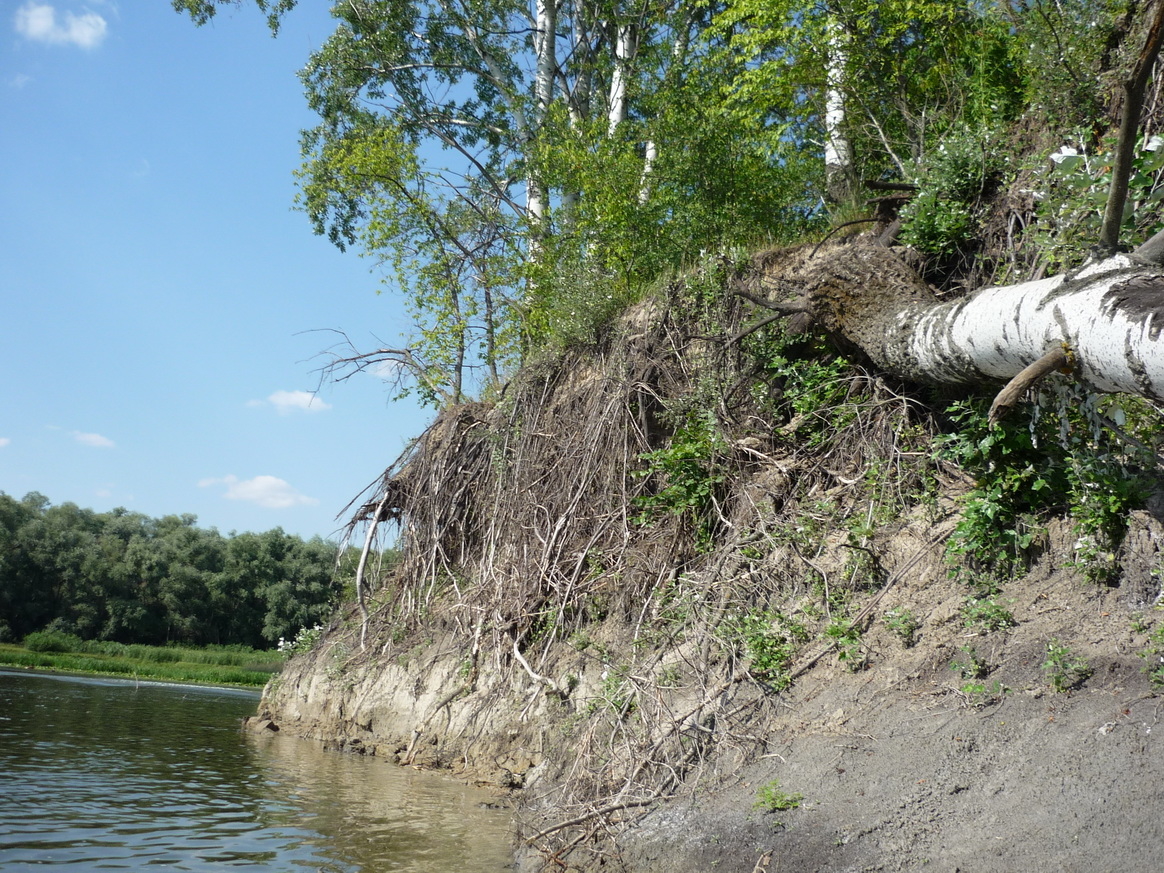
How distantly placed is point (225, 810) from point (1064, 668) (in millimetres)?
5797

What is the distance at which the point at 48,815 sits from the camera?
19.4 feet

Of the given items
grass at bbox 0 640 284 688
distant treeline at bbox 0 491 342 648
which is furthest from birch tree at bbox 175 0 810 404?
distant treeline at bbox 0 491 342 648

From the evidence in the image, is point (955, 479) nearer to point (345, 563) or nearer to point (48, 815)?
point (48, 815)

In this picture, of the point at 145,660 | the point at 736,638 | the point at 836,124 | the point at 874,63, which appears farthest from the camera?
the point at 145,660

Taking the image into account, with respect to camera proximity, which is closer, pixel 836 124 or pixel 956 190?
pixel 956 190

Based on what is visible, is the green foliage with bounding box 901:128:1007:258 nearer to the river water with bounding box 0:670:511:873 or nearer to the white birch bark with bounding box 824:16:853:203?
the white birch bark with bounding box 824:16:853:203

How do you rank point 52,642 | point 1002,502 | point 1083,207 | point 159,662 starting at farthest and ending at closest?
1. point 52,642
2. point 159,662
3. point 1083,207
4. point 1002,502

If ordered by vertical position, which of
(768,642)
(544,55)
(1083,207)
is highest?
(544,55)

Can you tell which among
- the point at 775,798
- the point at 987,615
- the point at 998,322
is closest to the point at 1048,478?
the point at 987,615

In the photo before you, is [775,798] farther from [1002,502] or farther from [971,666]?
[1002,502]

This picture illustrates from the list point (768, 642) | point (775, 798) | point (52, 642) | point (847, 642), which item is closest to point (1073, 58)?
point (847, 642)

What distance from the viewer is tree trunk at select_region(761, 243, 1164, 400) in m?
3.48

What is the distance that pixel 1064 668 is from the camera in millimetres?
3922

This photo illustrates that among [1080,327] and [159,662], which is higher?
[1080,327]
